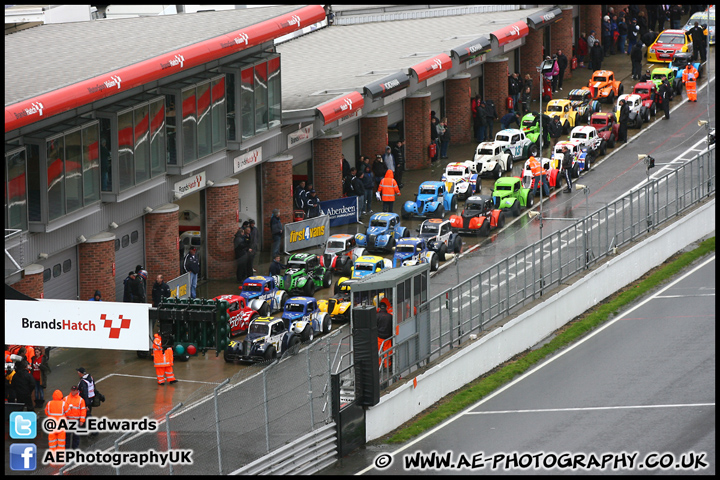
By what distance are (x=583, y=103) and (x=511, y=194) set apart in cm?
1272

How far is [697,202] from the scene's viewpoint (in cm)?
4578

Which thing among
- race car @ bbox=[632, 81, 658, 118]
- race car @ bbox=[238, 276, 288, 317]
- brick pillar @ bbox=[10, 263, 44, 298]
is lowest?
race car @ bbox=[238, 276, 288, 317]

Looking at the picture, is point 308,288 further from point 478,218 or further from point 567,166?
point 567,166

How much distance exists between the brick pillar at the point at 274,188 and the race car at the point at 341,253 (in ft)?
9.97

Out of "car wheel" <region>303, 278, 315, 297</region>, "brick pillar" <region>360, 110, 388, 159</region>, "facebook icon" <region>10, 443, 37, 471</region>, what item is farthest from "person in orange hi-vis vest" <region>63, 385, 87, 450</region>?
"brick pillar" <region>360, 110, 388, 159</region>

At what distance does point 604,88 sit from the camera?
62.4m

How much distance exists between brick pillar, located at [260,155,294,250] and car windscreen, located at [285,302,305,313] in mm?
9026

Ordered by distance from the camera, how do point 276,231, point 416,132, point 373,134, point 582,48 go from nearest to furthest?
1. point 276,231
2. point 373,134
3. point 416,132
4. point 582,48

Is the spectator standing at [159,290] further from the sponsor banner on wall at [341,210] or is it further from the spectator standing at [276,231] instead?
the sponsor banner on wall at [341,210]

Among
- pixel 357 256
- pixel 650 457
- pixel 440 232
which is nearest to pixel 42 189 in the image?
pixel 357 256

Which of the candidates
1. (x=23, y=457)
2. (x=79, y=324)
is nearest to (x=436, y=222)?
(x=23, y=457)

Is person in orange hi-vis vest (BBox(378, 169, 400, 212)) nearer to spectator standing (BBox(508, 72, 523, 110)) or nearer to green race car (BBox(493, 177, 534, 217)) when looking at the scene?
green race car (BBox(493, 177, 534, 217))

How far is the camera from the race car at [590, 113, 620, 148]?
5603 centimetres

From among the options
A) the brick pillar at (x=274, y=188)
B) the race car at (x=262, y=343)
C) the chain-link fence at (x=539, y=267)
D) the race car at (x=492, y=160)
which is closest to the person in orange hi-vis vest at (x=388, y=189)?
the brick pillar at (x=274, y=188)
